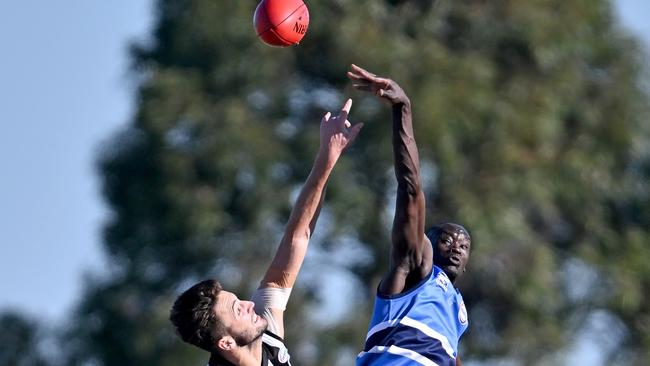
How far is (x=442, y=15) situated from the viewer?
29609 mm

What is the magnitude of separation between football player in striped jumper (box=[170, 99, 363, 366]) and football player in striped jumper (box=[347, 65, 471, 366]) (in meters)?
0.32

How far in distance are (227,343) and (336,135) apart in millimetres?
1442

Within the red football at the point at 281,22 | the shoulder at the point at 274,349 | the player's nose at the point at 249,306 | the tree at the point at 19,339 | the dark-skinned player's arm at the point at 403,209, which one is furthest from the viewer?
the tree at the point at 19,339

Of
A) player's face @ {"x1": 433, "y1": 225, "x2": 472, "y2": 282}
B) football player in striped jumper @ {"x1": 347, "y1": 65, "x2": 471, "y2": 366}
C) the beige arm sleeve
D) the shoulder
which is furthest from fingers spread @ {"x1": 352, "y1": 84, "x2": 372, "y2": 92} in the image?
the shoulder

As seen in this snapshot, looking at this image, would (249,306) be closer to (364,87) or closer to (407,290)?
(407,290)

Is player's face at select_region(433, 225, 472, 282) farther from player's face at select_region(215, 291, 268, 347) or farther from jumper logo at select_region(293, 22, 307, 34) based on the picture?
jumper logo at select_region(293, 22, 307, 34)

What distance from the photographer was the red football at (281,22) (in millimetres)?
10617

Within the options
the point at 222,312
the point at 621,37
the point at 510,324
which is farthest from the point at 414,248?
the point at 621,37

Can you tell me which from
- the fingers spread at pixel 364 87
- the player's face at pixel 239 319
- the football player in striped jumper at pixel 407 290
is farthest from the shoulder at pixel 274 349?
the fingers spread at pixel 364 87

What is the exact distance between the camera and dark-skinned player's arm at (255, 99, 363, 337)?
30.2ft

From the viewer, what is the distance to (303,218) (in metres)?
9.31

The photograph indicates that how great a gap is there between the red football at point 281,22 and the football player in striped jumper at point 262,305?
4.60 feet

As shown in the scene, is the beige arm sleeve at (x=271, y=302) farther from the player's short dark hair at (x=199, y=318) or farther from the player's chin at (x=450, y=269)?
the player's chin at (x=450, y=269)

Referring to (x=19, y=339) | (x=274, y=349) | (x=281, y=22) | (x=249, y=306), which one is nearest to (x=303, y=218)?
(x=249, y=306)
